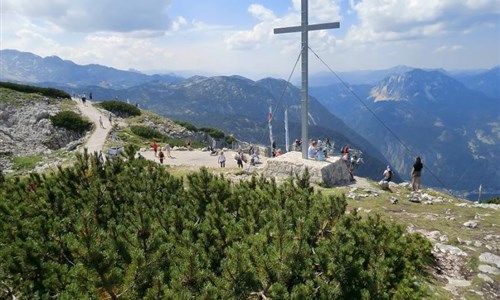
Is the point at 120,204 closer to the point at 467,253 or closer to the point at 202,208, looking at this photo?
the point at 202,208

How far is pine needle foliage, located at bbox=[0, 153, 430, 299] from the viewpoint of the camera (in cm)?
601

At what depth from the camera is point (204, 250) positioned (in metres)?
7.61

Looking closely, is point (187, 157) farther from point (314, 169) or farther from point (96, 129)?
point (96, 129)

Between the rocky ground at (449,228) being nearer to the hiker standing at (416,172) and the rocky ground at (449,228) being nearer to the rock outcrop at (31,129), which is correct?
the hiker standing at (416,172)

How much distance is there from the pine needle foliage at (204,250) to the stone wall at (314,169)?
31.6ft

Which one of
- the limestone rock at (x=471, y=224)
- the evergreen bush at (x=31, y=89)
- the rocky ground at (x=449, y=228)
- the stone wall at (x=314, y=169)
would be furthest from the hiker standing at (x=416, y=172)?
the evergreen bush at (x=31, y=89)

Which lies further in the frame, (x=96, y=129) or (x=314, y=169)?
(x=96, y=129)

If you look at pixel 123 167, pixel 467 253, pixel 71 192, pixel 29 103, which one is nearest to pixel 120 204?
pixel 71 192

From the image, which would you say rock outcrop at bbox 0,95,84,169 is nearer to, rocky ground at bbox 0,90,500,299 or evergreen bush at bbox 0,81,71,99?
evergreen bush at bbox 0,81,71,99

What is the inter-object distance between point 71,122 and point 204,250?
56.4 meters

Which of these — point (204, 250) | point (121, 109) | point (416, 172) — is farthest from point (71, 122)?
point (204, 250)

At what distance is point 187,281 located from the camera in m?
6.24

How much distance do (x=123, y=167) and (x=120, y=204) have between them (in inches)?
122

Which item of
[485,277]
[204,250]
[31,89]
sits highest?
[31,89]
